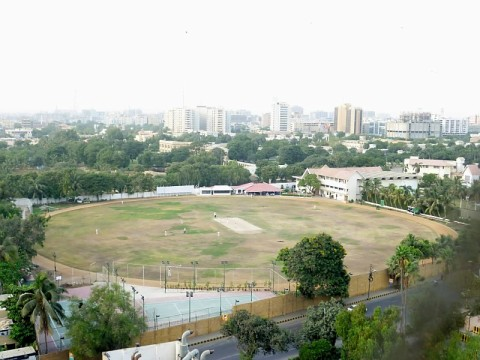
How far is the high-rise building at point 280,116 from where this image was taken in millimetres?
165375

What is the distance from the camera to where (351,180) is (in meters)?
51.8

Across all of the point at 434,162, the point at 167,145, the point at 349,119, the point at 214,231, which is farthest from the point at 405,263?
the point at 349,119

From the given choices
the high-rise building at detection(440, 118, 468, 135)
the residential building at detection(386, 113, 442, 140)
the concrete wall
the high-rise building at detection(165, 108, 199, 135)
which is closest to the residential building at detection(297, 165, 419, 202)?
the concrete wall

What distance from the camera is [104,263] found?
2806cm

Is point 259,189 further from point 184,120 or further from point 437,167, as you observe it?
point 184,120

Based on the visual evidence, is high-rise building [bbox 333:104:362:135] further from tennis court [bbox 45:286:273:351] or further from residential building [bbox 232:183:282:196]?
tennis court [bbox 45:286:273:351]

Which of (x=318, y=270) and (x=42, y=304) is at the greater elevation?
(x=42, y=304)

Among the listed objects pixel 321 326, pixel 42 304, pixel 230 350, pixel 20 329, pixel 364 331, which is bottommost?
pixel 230 350

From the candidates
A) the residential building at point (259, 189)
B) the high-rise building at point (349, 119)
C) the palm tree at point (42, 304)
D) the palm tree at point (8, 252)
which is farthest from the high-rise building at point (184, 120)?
the palm tree at point (42, 304)

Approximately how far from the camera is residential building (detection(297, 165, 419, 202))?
5194 centimetres

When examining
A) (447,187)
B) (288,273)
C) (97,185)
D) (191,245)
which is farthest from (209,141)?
(288,273)

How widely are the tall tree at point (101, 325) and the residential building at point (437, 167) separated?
5062cm

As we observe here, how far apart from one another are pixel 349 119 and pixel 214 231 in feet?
409

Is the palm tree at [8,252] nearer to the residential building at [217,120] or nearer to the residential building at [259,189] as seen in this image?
the residential building at [259,189]
